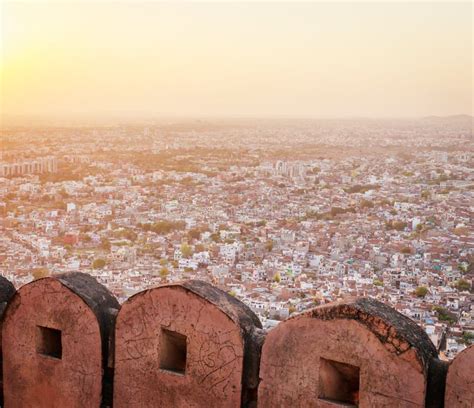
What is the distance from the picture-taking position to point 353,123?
45906mm

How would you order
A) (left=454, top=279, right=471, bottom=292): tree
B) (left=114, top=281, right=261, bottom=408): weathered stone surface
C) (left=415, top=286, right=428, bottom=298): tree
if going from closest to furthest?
1. (left=114, top=281, right=261, bottom=408): weathered stone surface
2. (left=415, top=286, right=428, bottom=298): tree
3. (left=454, top=279, right=471, bottom=292): tree

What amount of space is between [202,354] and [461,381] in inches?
49.2

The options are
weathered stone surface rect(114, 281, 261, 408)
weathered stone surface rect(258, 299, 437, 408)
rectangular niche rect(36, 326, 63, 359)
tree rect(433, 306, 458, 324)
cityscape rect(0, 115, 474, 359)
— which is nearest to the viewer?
weathered stone surface rect(258, 299, 437, 408)

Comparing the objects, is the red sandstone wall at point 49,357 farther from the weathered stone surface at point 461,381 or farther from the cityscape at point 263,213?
the weathered stone surface at point 461,381

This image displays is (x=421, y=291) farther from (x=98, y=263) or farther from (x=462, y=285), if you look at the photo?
(x=98, y=263)

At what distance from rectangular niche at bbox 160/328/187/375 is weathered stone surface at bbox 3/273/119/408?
0.37 metres

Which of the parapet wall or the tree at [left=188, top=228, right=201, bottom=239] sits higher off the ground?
the parapet wall

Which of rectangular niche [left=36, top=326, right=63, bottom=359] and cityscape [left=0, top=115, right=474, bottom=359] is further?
cityscape [left=0, top=115, right=474, bottom=359]

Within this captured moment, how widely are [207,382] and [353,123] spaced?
143 feet

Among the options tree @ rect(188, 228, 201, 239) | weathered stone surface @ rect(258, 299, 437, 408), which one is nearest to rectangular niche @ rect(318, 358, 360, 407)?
weathered stone surface @ rect(258, 299, 437, 408)

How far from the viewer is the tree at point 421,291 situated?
46.5 feet

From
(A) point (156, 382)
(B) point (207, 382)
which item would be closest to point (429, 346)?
(B) point (207, 382)

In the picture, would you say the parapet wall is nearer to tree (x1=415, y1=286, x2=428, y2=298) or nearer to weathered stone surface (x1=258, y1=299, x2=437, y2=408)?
weathered stone surface (x1=258, y1=299, x2=437, y2=408)

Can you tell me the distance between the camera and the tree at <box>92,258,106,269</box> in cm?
1818
